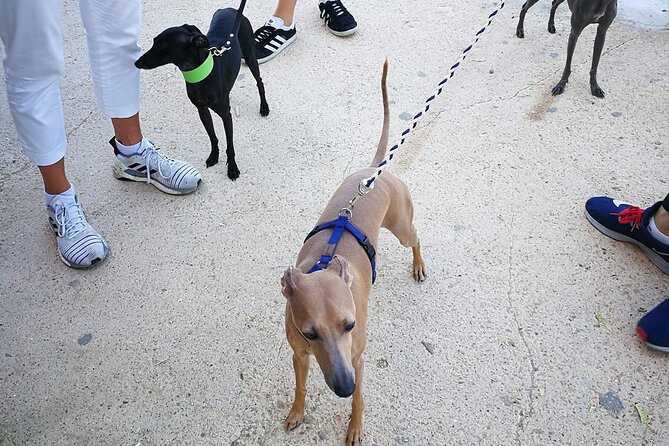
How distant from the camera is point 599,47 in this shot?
3402mm

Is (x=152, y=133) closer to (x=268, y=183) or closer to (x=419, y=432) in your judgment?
(x=268, y=183)

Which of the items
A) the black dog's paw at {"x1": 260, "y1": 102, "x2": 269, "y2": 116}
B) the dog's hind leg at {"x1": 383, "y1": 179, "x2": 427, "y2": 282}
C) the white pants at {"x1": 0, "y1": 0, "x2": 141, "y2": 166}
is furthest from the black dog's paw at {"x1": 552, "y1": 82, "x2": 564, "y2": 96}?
the white pants at {"x1": 0, "y1": 0, "x2": 141, "y2": 166}

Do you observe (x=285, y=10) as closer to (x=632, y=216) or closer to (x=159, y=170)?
(x=159, y=170)

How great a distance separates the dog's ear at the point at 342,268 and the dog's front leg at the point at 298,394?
1.24 ft

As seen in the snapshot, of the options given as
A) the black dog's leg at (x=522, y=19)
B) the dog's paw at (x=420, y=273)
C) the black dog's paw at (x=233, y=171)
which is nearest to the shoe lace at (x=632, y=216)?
the dog's paw at (x=420, y=273)

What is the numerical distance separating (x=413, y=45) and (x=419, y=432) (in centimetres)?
289

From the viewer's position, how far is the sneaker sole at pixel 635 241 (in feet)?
8.32

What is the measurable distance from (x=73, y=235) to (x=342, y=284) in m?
1.65

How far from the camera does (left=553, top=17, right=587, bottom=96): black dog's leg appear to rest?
3322 mm

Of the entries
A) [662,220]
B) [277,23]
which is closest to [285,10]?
[277,23]

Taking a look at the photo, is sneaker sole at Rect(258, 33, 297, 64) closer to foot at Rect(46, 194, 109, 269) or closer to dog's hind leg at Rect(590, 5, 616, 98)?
foot at Rect(46, 194, 109, 269)

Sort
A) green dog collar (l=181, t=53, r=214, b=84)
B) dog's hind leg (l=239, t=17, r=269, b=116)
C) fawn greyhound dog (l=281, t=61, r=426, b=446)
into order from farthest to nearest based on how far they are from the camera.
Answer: dog's hind leg (l=239, t=17, r=269, b=116) → green dog collar (l=181, t=53, r=214, b=84) → fawn greyhound dog (l=281, t=61, r=426, b=446)

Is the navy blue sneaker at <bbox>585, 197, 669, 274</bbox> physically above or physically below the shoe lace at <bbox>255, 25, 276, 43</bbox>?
above

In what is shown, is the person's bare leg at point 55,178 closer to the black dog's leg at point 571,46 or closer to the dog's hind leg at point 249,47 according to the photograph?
the dog's hind leg at point 249,47
